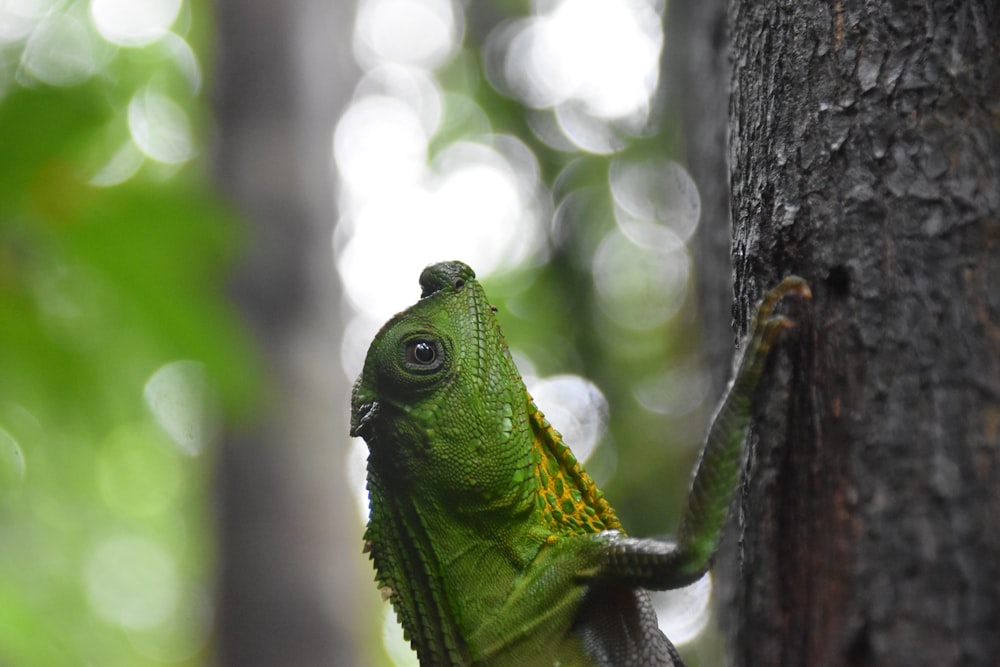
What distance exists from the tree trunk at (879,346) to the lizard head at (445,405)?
3.61ft

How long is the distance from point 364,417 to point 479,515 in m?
0.62

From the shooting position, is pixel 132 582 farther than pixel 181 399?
Yes

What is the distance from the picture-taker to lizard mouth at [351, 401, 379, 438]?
11.9 feet

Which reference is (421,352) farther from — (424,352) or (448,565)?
(448,565)

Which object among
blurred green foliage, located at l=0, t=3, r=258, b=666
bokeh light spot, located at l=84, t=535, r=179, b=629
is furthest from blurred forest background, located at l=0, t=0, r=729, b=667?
bokeh light spot, located at l=84, t=535, r=179, b=629

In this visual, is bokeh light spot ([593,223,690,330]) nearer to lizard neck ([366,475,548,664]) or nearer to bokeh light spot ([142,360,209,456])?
bokeh light spot ([142,360,209,456])

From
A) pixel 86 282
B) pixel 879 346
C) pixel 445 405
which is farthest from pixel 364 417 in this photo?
pixel 879 346

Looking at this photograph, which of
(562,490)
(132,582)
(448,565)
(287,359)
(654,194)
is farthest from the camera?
(132,582)

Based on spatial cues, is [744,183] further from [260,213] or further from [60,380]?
[260,213]

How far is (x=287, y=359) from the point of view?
6.77m

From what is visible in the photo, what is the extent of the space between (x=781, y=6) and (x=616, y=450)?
7070 millimetres

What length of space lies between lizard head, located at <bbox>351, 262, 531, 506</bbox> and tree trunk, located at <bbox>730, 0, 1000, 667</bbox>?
110 centimetres

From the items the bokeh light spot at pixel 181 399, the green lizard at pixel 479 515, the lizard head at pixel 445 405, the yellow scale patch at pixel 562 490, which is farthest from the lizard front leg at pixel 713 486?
the bokeh light spot at pixel 181 399

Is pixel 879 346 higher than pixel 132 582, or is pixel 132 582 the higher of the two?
pixel 879 346
